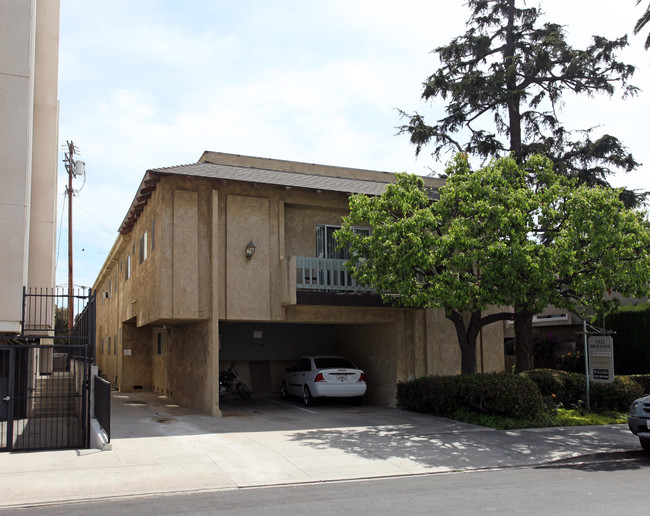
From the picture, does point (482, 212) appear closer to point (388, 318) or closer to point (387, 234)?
point (387, 234)

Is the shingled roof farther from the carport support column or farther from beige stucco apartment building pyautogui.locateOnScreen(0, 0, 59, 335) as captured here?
beige stucco apartment building pyautogui.locateOnScreen(0, 0, 59, 335)

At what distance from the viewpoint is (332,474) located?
9.59 metres

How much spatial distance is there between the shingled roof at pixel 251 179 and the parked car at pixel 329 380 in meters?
4.83

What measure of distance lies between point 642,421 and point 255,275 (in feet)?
30.3

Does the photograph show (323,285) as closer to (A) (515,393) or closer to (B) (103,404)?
(A) (515,393)

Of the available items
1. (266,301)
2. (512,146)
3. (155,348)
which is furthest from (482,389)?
(155,348)

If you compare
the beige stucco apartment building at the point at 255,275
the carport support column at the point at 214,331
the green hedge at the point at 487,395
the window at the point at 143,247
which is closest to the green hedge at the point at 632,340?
the beige stucco apartment building at the point at 255,275

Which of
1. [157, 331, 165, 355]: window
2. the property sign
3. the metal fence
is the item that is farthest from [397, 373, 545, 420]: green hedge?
[157, 331, 165, 355]: window

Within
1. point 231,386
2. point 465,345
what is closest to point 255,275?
point 231,386

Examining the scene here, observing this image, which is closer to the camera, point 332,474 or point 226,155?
point 332,474

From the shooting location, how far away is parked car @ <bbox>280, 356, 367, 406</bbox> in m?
17.0

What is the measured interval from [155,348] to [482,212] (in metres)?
16.1

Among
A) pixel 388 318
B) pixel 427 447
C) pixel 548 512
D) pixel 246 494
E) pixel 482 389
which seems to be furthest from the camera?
pixel 388 318

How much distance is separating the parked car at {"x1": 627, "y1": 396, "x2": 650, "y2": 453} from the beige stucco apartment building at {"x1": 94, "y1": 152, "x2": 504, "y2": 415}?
22.4 ft
